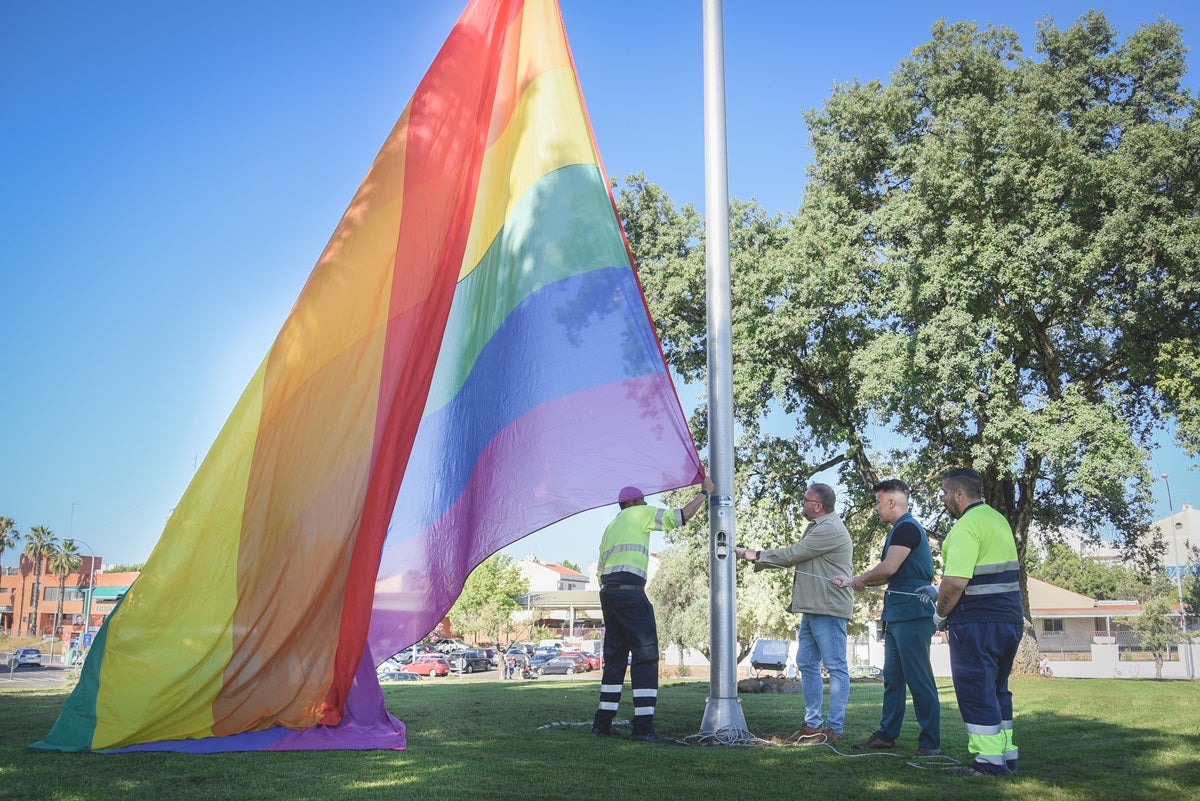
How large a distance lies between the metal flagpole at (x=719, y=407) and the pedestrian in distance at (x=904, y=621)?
3.07 feet

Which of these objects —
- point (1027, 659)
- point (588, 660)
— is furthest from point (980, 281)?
point (588, 660)

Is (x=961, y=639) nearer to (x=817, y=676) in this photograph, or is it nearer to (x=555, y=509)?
(x=817, y=676)

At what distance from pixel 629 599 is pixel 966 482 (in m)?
2.83

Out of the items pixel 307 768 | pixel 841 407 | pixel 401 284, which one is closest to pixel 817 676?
pixel 307 768

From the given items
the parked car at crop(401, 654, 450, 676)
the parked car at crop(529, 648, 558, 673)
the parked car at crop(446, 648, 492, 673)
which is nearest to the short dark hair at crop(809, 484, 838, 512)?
the parked car at crop(401, 654, 450, 676)

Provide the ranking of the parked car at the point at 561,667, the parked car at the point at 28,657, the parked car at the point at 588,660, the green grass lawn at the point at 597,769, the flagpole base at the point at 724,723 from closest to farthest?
the green grass lawn at the point at 597,769 → the flagpole base at the point at 724,723 → the parked car at the point at 28,657 → the parked car at the point at 561,667 → the parked car at the point at 588,660

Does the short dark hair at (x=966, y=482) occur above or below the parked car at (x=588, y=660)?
above

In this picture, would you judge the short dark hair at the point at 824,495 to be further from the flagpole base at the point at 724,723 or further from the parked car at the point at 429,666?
the parked car at the point at 429,666

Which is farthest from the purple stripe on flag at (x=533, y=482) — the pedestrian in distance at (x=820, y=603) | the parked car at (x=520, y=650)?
the parked car at (x=520, y=650)

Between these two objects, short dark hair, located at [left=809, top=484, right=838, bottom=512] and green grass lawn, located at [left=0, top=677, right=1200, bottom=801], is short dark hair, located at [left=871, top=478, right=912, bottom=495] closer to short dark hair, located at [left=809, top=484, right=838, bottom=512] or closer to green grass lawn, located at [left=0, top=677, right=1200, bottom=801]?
short dark hair, located at [left=809, top=484, right=838, bottom=512]

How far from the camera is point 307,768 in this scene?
519 centimetres

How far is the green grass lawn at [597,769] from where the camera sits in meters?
4.51

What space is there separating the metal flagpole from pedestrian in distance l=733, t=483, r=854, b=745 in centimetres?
32

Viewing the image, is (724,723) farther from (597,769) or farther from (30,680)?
(30,680)
